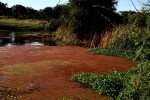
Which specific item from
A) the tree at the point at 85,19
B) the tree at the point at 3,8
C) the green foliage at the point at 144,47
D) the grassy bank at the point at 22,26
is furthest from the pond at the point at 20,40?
the tree at the point at 3,8

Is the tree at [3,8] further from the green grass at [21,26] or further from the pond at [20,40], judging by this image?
the pond at [20,40]

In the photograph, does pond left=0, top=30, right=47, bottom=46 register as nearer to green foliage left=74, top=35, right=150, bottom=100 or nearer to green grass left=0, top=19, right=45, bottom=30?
green grass left=0, top=19, right=45, bottom=30

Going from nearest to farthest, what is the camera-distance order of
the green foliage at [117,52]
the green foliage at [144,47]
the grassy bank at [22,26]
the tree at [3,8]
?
1. the green foliage at [144,47]
2. the green foliage at [117,52]
3. the grassy bank at [22,26]
4. the tree at [3,8]

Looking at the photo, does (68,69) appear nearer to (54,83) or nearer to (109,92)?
(54,83)

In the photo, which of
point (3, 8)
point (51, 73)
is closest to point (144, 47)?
point (51, 73)

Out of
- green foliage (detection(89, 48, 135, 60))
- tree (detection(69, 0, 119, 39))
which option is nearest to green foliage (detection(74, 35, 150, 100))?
green foliage (detection(89, 48, 135, 60))

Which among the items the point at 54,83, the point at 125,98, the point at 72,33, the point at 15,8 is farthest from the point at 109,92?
the point at 15,8

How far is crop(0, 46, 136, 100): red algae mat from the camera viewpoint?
841 cm

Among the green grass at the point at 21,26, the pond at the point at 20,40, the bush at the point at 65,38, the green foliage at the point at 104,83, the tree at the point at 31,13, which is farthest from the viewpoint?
the tree at the point at 31,13

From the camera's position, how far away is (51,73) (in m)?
11.1

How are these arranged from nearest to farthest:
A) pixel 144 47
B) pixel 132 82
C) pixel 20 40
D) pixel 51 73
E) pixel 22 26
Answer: pixel 144 47
pixel 132 82
pixel 51 73
pixel 20 40
pixel 22 26

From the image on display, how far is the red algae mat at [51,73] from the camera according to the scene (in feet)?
27.6

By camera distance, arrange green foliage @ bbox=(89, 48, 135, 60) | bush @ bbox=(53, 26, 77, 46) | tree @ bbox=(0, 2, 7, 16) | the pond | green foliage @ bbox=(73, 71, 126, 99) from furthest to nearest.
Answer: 1. tree @ bbox=(0, 2, 7, 16)
2. the pond
3. bush @ bbox=(53, 26, 77, 46)
4. green foliage @ bbox=(89, 48, 135, 60)
5. green foliage @ bbox=(73, 71, 126, 99)

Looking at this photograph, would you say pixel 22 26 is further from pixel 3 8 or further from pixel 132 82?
pixel 132 82
